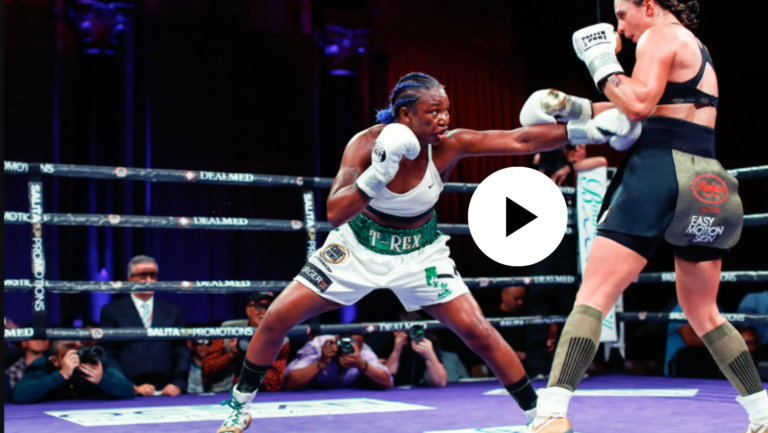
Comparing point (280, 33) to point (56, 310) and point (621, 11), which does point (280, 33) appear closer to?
point (56, 310)

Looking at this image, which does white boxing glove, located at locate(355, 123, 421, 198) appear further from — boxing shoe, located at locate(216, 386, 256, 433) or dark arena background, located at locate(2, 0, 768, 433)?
dark arena background, located at locate(2, 0, 768, 433)

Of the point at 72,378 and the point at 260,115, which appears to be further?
the point at 260,115

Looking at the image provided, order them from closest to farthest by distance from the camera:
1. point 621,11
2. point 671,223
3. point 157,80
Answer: point 671,223 < point 621,11 < point 157,80

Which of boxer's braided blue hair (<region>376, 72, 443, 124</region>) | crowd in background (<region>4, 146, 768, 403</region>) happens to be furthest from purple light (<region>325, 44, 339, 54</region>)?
boxer's braided blue hair (<region>376, 72, 443, 124</region>)

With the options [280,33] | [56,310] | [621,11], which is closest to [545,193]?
[621,11]

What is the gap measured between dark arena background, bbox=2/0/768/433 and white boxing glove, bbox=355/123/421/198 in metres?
2.31

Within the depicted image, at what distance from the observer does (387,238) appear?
243 centimetres

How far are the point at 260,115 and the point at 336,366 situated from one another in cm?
314

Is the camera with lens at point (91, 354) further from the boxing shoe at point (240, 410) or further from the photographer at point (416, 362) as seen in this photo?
the photographer at point (416, 362)

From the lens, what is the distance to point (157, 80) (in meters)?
5.92

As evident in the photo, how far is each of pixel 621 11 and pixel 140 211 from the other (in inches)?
181

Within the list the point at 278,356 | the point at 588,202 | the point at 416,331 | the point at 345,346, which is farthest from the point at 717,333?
the point at 278,356

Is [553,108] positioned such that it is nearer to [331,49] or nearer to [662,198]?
[662,198]

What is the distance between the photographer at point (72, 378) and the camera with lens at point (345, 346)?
1060mm
